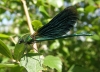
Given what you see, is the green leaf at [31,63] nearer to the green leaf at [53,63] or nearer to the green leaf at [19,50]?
the green leaf at [19,50]

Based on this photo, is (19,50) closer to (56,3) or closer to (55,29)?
(55,29)

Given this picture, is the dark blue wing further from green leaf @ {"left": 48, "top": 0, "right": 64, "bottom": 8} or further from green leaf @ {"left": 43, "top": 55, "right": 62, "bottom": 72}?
green leaf @ {"left": 48, "top": 0, "right": 64, "bottom": 8}

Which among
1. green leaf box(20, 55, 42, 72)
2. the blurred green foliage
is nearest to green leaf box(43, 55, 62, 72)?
green leaf box(20, 55, 42, 72)

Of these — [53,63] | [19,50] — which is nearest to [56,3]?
[53,63]

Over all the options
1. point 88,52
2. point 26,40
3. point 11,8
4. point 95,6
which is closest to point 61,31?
point 26,40

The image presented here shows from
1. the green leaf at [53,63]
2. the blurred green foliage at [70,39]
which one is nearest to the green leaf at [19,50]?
the green leaf at [53,63]

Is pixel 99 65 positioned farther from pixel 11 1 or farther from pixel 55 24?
pixel 55 24

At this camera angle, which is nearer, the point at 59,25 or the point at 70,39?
the point at 59,25

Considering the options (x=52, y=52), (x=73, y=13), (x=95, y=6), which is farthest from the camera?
(x=52, y=52)
